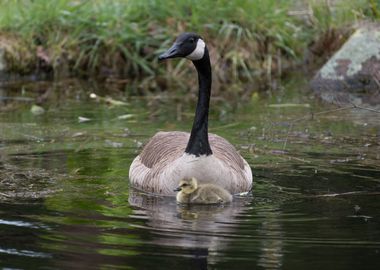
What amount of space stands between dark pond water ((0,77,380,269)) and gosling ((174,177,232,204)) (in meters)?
0.12

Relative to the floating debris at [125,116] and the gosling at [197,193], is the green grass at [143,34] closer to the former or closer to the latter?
the floating debris at [125,116]

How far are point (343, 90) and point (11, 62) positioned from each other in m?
5.82

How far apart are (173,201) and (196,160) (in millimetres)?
421

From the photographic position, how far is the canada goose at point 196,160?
343 inches

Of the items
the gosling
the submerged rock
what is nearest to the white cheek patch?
the gosling

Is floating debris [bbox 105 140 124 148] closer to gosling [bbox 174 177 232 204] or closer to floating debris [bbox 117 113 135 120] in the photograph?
floating debris [bbox 117 113 135 120]

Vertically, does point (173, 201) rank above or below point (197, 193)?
below

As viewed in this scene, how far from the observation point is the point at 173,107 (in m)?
14.7

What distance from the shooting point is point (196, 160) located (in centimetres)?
874

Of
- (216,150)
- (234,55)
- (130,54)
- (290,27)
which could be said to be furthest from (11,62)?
(216,150)

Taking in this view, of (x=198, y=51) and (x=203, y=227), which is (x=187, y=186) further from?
(x=198, y=51)

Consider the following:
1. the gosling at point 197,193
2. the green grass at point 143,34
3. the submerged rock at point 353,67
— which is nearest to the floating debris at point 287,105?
the submerged rock at point 353,67

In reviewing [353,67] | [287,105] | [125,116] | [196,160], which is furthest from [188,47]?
[353,67]

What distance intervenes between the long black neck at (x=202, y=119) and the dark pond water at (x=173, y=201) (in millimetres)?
548
